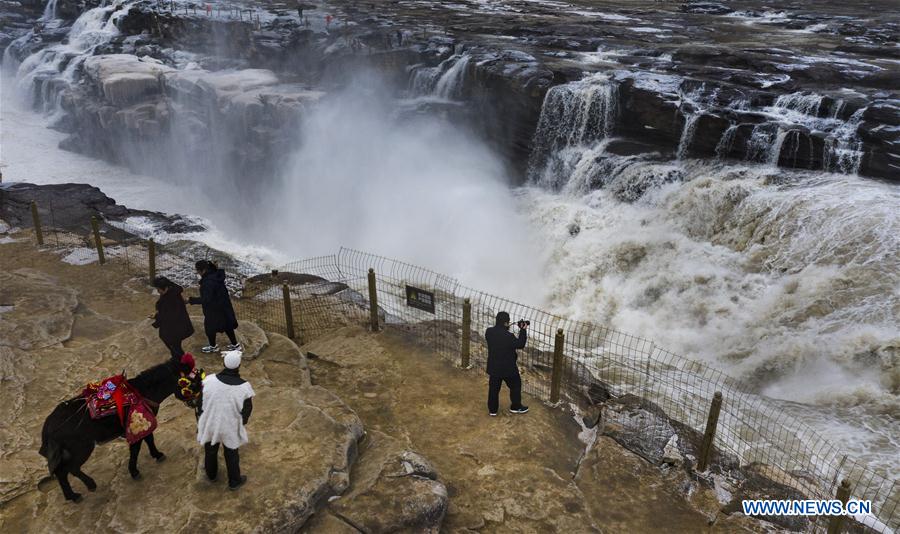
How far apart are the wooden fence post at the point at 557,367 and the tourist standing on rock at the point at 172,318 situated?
4.14m

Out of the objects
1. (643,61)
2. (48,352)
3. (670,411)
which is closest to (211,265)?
(48,352)

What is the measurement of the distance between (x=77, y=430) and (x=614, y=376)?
24.1 ft

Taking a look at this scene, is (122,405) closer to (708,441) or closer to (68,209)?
(708,441)

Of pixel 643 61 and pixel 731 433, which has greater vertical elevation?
pixel 643 61

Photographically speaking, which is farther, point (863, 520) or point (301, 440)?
point (863, 520)

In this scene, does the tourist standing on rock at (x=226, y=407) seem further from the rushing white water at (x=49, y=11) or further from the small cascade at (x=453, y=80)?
the rushing white water at (x=49, y=11)

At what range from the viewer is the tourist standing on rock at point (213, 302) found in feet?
23.9

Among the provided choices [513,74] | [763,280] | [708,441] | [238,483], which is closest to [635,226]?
[763,280]

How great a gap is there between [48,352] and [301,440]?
13.8 ft

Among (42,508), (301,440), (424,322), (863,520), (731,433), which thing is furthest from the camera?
(424,322)

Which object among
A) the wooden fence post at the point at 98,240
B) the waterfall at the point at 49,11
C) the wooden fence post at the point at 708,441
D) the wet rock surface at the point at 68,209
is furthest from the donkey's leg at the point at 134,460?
the waterfall at the point at 49,11

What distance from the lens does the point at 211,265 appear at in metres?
7.45

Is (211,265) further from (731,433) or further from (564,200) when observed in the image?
(564,200)

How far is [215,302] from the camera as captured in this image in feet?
24.1
